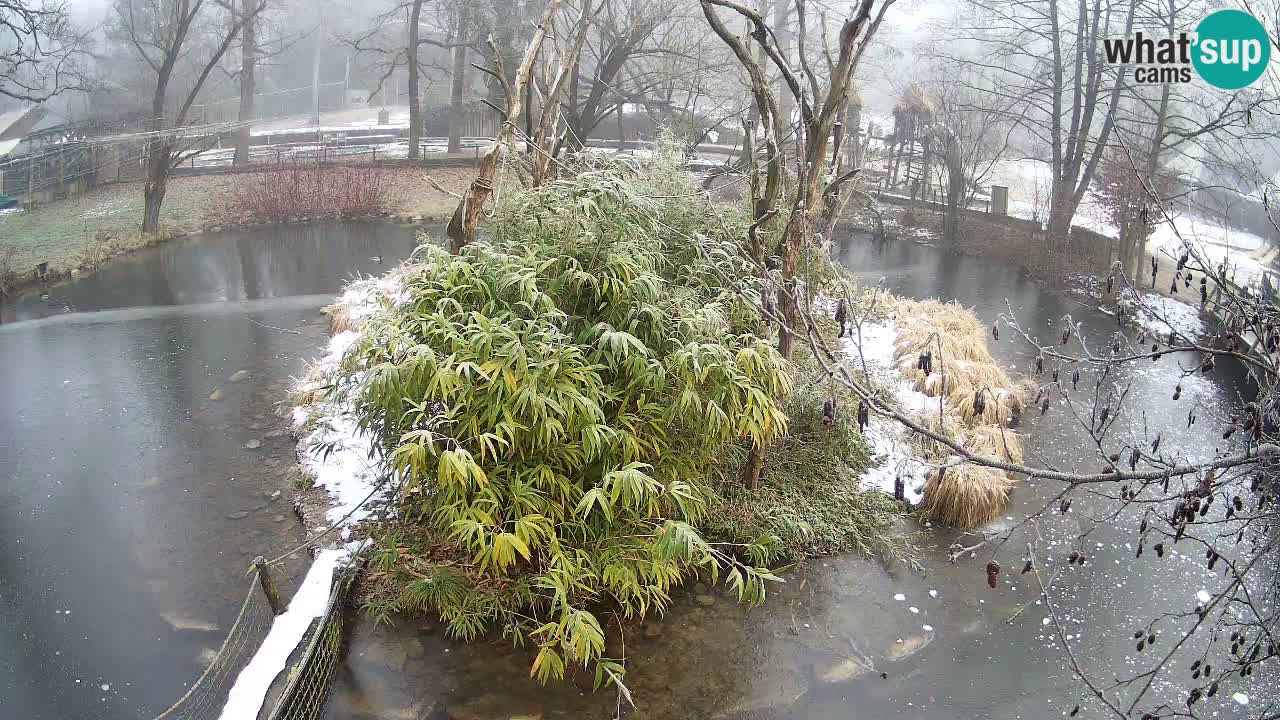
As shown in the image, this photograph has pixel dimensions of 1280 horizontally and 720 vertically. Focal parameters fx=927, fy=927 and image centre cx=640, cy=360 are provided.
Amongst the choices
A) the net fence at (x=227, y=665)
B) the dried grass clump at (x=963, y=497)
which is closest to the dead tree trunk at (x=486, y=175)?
the net fence at (x=227, y=665)

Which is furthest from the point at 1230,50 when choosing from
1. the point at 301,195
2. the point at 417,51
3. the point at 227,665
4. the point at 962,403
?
the point at 417,51

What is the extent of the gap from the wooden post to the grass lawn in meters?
9.59

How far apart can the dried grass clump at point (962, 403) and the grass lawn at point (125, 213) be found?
11.0 meters

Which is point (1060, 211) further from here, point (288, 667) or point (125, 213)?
point (125, 213)

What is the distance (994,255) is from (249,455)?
11.3m

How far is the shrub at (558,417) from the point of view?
4.80 m

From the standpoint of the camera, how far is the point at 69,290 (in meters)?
12.2

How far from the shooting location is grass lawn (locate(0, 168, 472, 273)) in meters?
13.6

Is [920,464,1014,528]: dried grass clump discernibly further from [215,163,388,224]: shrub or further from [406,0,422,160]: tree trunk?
[406,0,422,160]: tree trunk

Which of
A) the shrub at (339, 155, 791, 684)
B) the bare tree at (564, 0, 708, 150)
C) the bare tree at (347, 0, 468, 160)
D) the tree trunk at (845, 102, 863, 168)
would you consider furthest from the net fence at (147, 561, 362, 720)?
the bare tree at (347, 0, 468, 160)

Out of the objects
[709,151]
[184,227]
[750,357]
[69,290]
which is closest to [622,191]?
[750,357]

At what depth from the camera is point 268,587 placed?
5277 mm

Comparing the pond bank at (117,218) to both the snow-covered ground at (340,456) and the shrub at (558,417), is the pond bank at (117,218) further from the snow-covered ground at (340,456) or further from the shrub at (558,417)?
the shrub at (558,417)

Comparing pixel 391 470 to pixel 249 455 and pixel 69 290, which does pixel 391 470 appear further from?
pixel 69 290
